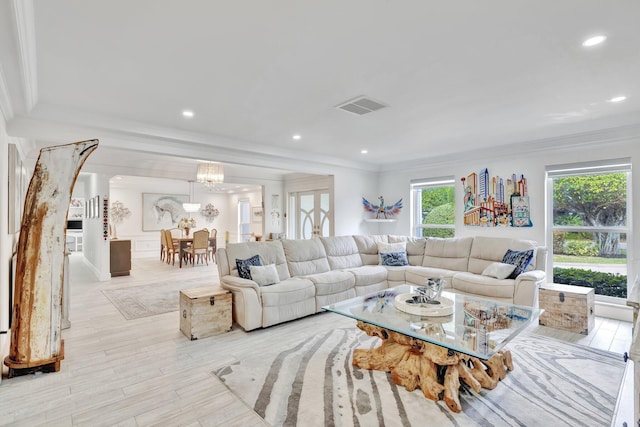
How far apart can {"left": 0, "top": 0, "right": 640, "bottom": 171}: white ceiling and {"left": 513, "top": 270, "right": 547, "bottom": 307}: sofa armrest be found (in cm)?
181

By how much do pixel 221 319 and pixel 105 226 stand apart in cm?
442

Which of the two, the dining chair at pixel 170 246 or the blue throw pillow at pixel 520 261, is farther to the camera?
the dining chair at pixel 170 246

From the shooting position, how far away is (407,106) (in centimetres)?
332

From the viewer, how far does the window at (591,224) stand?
420 cm

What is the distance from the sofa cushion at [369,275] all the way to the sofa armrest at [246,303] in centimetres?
154

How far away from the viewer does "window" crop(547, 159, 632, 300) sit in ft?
13.8

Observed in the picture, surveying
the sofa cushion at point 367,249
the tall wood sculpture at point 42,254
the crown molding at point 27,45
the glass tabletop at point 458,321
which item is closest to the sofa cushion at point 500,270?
the glass tabletop at point 458,321

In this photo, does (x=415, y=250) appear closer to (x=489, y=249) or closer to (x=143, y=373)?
(x=489, y=249)

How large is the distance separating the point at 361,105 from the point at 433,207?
3.58m

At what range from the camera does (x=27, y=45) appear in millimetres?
2033

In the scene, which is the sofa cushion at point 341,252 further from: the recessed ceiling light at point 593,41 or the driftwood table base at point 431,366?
the recessed ceiling light at point 593,41

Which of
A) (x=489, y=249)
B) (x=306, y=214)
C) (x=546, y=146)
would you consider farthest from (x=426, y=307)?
(x=306, y=214)

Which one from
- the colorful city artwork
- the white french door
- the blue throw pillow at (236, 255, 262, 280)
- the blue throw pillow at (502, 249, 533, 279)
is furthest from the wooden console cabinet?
the blue throw pillow at (502, 249, 533, 279)

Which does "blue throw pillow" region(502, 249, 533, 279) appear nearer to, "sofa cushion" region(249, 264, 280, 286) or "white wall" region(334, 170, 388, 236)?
"white wall" region(334, 170, 388, 236)
